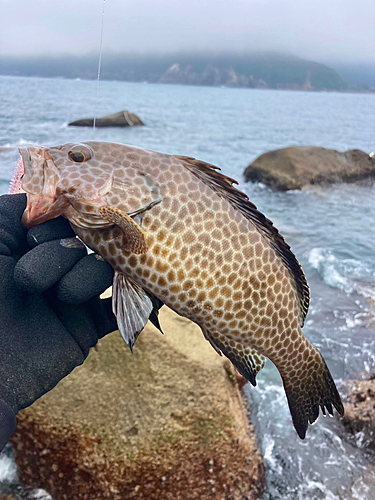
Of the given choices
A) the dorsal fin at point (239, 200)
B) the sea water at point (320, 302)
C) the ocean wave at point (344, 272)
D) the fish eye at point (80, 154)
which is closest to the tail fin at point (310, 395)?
the dorsal fin at point (239, 200)

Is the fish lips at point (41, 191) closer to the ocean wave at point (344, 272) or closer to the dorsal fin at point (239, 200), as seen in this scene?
the dorsal fin at point (239, 200)

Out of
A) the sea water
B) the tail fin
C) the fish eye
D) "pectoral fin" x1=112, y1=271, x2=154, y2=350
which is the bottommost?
the sea water

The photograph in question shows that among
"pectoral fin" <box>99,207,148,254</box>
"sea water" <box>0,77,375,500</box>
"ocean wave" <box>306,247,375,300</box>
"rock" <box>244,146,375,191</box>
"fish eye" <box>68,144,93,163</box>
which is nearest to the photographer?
"pectoral fin" <box>99,207,148,254</box>

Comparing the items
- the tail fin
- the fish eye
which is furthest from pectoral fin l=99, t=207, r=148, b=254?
the tail fin

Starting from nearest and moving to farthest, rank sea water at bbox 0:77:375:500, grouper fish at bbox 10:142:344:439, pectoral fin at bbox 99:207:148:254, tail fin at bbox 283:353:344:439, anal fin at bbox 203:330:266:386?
pectoral fin at bbox 99:207:148:254, grouper fish at bbox 10:142:344:439, anal fin at bbox 203:330:266:386, tail fin at bbox 283:353:344:439, sea water at bbox 0:77:375:500

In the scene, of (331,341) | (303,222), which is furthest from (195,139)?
(331,341)

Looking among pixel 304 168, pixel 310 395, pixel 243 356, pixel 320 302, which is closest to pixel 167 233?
pixel 243 356

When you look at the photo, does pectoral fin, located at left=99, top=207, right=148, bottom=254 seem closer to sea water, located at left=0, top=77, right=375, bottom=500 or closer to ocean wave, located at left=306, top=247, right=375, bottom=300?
sea water, located at left=0, top=77, right=375, bottom=500
